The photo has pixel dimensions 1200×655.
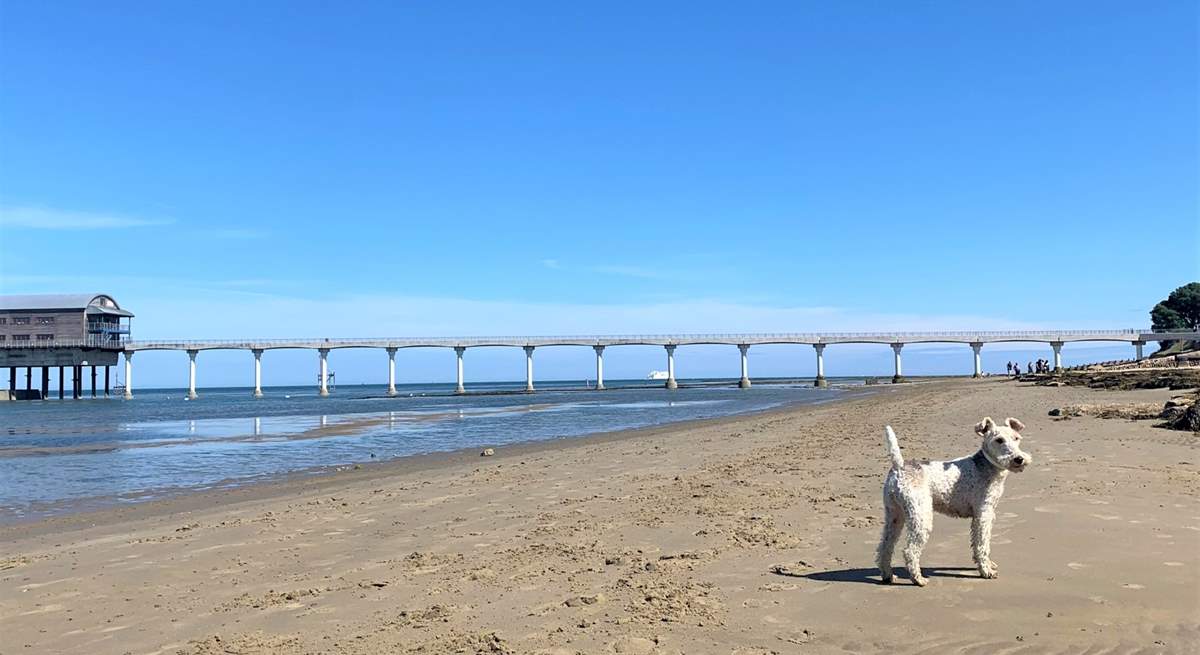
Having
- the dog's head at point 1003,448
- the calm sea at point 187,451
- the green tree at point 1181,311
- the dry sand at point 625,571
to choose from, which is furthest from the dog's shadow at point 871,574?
the green tree at point 1181,311

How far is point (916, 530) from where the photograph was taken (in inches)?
241

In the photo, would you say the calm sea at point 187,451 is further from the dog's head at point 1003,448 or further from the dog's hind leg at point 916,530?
the dog's head at point 1003,448

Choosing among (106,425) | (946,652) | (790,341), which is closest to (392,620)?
(946,652)

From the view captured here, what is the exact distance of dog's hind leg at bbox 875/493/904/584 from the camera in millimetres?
6250

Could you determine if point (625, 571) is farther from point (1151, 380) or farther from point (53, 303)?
point (53, 303)

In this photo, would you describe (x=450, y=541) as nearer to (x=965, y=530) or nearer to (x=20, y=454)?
(x=965, y=530)

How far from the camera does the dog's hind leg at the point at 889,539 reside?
20.5ft

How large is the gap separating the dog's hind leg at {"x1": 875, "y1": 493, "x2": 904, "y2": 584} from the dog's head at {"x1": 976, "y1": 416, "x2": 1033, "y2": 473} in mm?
852

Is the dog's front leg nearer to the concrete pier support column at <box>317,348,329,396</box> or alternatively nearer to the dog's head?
the dog's head

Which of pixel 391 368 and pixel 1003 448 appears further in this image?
pixel 391 368

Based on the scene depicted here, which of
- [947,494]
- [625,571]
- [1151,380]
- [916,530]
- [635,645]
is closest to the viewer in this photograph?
[635,645]

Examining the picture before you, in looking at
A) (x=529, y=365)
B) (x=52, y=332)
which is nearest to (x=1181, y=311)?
(x=529, y=365)

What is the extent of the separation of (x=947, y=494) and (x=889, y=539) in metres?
0.60

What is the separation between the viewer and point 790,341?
119 meters
